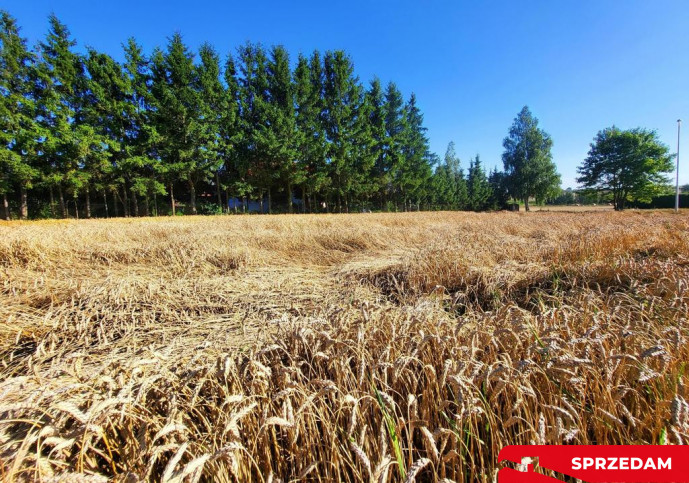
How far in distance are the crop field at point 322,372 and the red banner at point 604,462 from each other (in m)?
0.03

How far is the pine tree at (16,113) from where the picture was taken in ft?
52.5

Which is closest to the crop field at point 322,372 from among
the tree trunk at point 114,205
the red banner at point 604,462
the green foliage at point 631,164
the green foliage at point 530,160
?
the red banner at point 604,462

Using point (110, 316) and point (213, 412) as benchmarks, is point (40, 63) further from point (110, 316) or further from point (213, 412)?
point (213, 412)

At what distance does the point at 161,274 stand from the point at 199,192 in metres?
28.4

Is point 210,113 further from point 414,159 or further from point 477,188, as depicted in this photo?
point 477,188

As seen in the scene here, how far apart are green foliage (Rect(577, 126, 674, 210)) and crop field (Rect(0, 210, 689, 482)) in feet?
133

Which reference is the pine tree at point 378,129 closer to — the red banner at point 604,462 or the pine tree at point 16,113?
the pine tree at point 16,113

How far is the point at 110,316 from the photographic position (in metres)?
1.87

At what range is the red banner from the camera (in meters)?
0.73

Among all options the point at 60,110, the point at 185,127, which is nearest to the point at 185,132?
the point at 185,127

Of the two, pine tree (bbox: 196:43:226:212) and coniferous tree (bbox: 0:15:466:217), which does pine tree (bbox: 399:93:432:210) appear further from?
pine tree (bbox: 196:43:226:212)

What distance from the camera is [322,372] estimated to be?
1177mm

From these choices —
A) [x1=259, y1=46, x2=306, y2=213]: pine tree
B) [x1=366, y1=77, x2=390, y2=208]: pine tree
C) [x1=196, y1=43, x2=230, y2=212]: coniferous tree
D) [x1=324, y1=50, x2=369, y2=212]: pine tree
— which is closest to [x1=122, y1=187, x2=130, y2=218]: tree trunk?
[x1=196, y1=43, x2=230, y2=212]: coniferous tree

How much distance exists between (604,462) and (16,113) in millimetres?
28686
